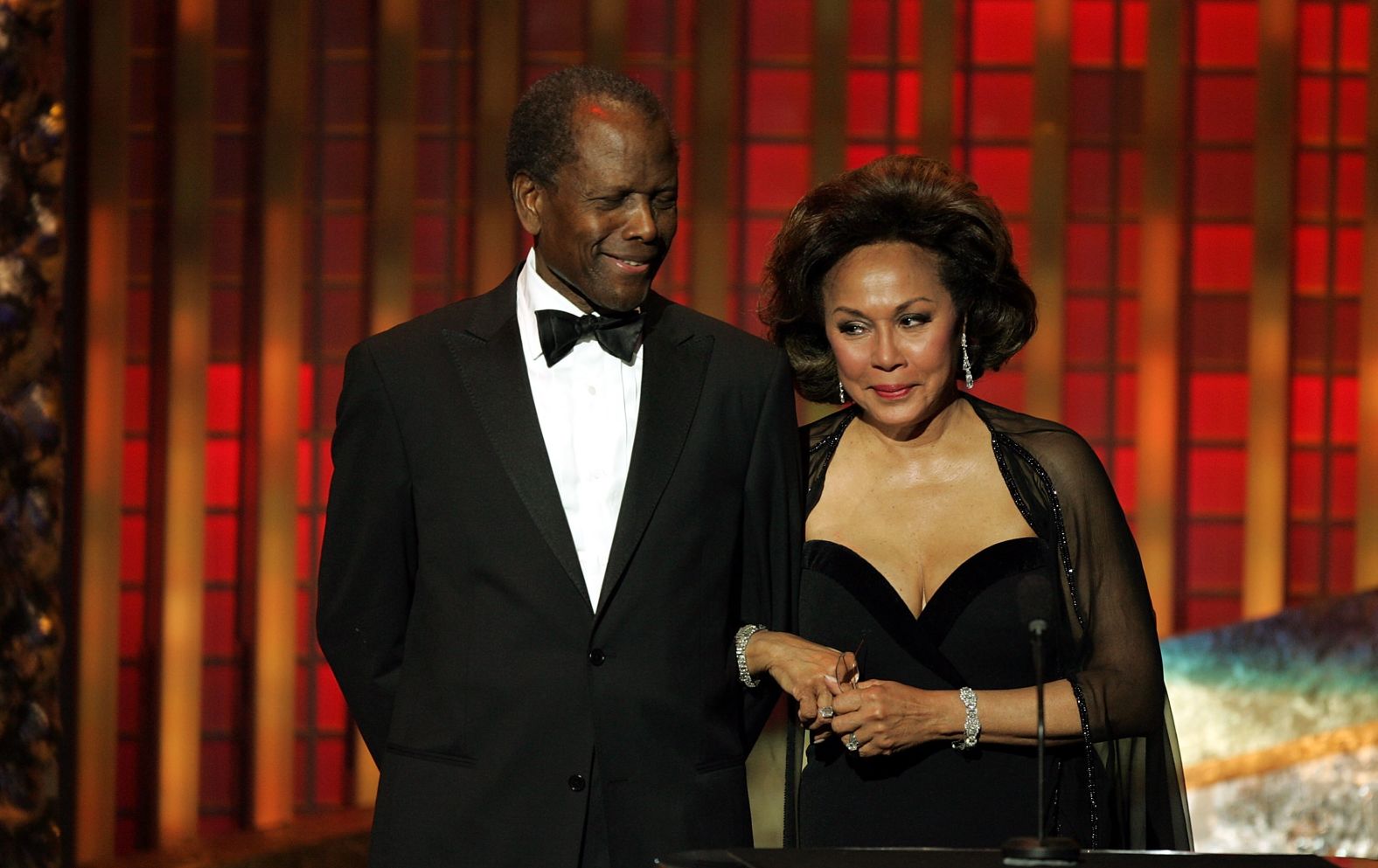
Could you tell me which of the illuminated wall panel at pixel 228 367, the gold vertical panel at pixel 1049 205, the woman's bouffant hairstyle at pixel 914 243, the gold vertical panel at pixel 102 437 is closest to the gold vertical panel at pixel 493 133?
the illuminated wall panel at pixel 228 367

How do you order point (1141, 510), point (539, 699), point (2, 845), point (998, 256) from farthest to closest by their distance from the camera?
point (1141, 510) < point (2, 845) < point (998, 256) < point (539, 699)

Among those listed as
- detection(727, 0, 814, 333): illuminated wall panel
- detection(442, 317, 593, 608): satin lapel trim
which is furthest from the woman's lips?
detection(727, 0, 814, 333): illuminated wall panel

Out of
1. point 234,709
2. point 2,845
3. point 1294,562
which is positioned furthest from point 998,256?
point 234,709

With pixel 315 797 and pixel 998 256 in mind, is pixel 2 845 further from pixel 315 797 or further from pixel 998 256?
pixel 998 256

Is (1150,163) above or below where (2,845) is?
above

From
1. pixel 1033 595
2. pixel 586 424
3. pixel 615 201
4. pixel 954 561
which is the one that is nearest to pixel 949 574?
pixel 954 561

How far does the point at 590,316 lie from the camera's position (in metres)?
2.09

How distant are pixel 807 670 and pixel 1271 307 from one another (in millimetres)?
3042

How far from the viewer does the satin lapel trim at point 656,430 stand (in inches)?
79.3

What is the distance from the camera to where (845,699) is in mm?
2111

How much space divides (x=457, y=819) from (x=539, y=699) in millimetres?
183

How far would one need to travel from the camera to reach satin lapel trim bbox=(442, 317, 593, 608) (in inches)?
79.2

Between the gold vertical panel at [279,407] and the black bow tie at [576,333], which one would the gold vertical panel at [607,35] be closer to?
the gold vertical panel at [279,407]

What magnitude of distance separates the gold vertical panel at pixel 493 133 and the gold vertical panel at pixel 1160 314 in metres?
1.82
